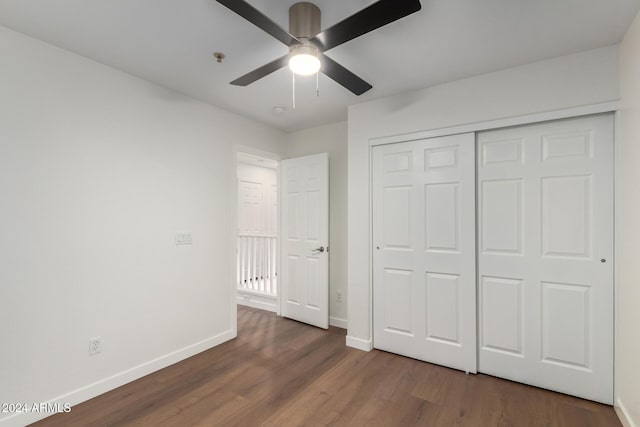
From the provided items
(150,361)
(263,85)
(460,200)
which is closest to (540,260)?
(460,200)

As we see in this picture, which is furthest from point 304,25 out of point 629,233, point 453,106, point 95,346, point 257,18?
point 95,346

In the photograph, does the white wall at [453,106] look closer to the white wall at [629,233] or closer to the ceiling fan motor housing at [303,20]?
the white wall at [629,233]

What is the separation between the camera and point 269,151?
3807 mm

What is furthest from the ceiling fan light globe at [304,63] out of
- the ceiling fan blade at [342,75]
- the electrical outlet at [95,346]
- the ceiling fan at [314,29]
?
the electrical outlet at [95,346]

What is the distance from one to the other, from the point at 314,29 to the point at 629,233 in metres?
2.28

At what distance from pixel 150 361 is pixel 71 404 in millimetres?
555

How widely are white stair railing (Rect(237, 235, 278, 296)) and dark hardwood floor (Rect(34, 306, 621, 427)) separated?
1796mm

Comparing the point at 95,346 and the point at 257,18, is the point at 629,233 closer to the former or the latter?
the point at 257,18

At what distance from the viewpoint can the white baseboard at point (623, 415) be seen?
1.78m

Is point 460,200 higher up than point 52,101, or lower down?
lower down

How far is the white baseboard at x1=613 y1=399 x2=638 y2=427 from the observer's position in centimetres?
178

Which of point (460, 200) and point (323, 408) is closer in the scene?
point (323, 408)

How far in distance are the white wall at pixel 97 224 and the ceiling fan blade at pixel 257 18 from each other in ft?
5.34

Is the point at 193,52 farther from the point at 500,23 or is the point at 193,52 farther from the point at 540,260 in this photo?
the point at 540,260
